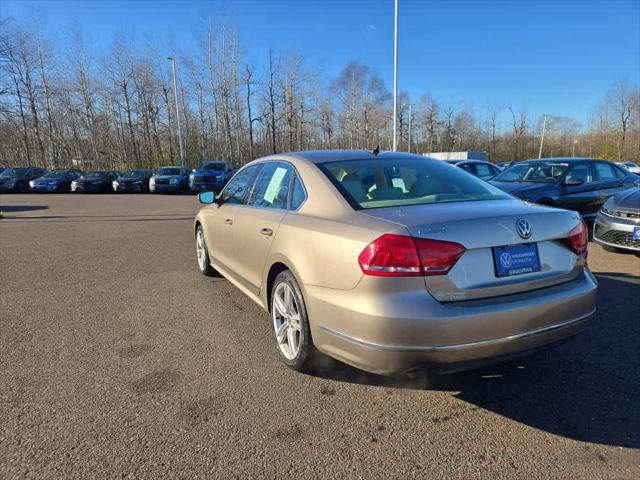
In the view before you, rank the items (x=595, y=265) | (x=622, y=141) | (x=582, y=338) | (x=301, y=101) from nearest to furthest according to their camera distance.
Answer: (x=582, y=338) < (x=595, y=265) < (x=301, y=101) < (x=622, y=141)

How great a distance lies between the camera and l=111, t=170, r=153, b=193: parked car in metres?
25.5

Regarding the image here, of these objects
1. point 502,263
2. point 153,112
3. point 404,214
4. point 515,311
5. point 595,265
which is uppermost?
point 153,112

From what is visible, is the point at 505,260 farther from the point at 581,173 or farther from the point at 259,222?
the point at 581,173

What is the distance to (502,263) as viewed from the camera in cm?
229

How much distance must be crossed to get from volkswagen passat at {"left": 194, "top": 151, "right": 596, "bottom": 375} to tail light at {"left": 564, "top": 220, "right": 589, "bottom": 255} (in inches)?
0.5

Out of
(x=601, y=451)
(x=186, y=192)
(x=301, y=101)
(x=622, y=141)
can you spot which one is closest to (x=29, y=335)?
(x=601, y=451)

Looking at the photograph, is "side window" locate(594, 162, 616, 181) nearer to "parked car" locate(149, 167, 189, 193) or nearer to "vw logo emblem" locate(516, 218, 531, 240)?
"vw logo emblem" locate(516, 218, 531, 240)

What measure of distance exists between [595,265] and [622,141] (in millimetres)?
63878

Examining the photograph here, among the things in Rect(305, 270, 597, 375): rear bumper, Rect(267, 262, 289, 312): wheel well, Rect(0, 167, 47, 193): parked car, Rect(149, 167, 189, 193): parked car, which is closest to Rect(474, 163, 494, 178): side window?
Rect(267, 262, 289, 312): wheel well

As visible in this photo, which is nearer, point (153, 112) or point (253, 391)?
point (253, 391)

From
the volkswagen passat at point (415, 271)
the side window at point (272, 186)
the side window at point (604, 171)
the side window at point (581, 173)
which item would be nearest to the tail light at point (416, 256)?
the volkswagen passat at point (415, 271)

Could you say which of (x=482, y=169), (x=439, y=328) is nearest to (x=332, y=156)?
(x=439, y=328)

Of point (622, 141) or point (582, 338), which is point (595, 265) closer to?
point (582, 338)

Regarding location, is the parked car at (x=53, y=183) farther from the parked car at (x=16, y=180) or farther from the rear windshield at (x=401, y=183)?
the rear windshield at (x=401, y=183)
